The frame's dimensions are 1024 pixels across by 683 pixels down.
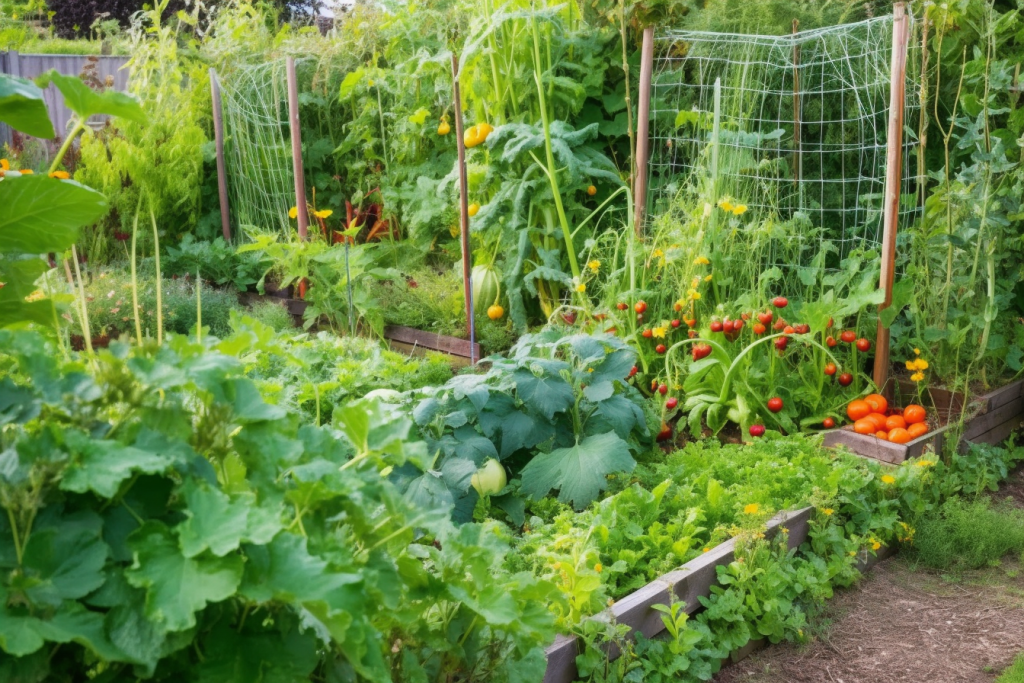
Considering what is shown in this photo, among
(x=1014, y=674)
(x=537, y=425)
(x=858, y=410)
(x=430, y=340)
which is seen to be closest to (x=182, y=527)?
(x=537, y=425)

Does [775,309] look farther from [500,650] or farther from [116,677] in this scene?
[116,677]

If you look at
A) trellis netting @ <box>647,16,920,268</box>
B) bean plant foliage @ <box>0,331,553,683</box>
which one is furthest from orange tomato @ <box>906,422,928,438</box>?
bean plant foliage @ <box>0,331,553,683</box>

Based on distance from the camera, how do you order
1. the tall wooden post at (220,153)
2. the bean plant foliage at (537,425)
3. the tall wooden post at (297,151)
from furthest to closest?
1. the tall wooden post at (220,153)
2. the tall wooden post at (297,151)
3. the bean plant foliage at (537,425)

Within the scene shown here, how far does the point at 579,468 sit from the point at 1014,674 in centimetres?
132

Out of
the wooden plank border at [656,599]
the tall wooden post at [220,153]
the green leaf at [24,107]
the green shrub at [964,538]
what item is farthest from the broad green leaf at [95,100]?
the tall wooden post at [220,153]

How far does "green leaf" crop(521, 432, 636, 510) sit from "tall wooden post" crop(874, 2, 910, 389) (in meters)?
1.55

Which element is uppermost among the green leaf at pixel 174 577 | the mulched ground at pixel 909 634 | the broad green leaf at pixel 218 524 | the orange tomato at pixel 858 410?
the broad green leaf at pixel 218 524

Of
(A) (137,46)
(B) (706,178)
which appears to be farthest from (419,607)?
(A) (137,46)

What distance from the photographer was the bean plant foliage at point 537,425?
9.32 ft

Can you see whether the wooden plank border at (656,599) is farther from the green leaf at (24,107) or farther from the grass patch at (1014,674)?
the green leaf at (24,107)

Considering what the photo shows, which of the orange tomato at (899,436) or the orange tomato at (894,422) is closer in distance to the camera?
the orange tomato at (899,436)

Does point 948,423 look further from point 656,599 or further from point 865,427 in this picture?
point 656,599

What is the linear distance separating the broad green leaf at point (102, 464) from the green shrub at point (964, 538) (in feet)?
9.27

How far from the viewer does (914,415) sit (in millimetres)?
3738
